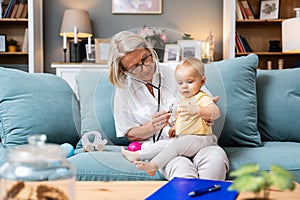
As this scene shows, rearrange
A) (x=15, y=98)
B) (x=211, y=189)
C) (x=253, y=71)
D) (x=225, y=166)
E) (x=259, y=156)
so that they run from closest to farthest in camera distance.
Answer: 1. (x=211, y=189)
2. (x=225, y=166)
3. (x=259, y=156)
4. (x=15, y=98)
5. (x=253, y=71)

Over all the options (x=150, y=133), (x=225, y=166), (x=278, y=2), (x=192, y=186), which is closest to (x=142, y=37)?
(x=150, y=133)

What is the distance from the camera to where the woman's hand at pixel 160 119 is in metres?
1.78

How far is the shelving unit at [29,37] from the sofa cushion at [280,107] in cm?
262

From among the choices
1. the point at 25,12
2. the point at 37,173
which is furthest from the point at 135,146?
the point at 25,12

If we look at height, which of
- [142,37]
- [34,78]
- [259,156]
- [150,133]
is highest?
[142,37]

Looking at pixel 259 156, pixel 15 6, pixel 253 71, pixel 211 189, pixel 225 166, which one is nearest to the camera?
pixel 211 189

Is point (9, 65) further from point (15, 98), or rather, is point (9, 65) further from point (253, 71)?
point (253, 71)

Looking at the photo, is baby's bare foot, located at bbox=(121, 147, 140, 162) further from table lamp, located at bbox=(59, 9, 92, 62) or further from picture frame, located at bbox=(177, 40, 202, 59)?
table lamp, located at bbox=(59, 9, 92, 62)

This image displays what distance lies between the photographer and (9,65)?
4566 millimetres

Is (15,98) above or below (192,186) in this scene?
above

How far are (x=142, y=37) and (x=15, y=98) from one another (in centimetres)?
78

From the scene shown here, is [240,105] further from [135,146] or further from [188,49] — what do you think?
[135,146]

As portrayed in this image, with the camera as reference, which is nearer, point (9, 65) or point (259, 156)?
point (259, 156)

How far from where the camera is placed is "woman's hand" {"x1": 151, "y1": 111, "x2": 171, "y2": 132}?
1.78 meters
